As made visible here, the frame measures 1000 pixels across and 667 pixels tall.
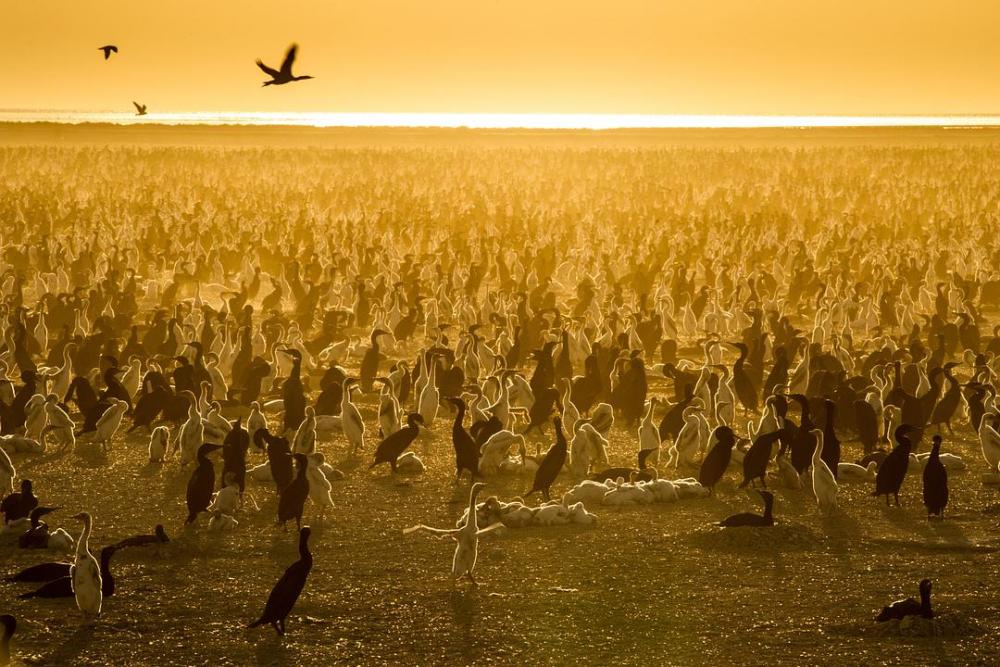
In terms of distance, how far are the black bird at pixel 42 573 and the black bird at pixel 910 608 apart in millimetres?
5759

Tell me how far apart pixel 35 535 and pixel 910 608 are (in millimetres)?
6610

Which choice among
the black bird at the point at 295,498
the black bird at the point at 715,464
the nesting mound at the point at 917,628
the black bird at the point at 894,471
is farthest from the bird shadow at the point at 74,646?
the black bird at the point at 894,471

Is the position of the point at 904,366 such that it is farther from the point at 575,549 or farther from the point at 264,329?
the point at 264,329

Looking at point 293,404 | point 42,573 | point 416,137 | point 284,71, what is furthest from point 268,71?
point 416,137

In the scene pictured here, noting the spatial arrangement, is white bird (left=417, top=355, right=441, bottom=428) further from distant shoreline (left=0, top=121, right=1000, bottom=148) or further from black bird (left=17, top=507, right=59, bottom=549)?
distant shoreline (left=0, top=121, right=1000, bottom=148)

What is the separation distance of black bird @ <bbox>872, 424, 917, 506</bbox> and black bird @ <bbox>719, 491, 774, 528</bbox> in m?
1.30

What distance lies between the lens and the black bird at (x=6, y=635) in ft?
28.0

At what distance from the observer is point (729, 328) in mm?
20734

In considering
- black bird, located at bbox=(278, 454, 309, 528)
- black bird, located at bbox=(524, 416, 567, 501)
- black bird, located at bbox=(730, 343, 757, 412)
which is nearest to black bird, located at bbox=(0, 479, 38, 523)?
black bird, located at bbox=(278, 454, 309, 528)

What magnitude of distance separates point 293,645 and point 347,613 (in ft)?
2.06

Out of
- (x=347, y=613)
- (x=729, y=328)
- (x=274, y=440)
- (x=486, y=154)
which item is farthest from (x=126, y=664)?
(x=486, y=154)

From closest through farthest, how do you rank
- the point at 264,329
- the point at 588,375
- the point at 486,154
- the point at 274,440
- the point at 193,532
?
the point at 193,532 < the point at 274,440 < the point at 588,375 < the point at 264,329 < the point at 486,154

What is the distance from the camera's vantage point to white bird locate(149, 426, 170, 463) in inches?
526

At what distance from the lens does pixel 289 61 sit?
14562 mm
